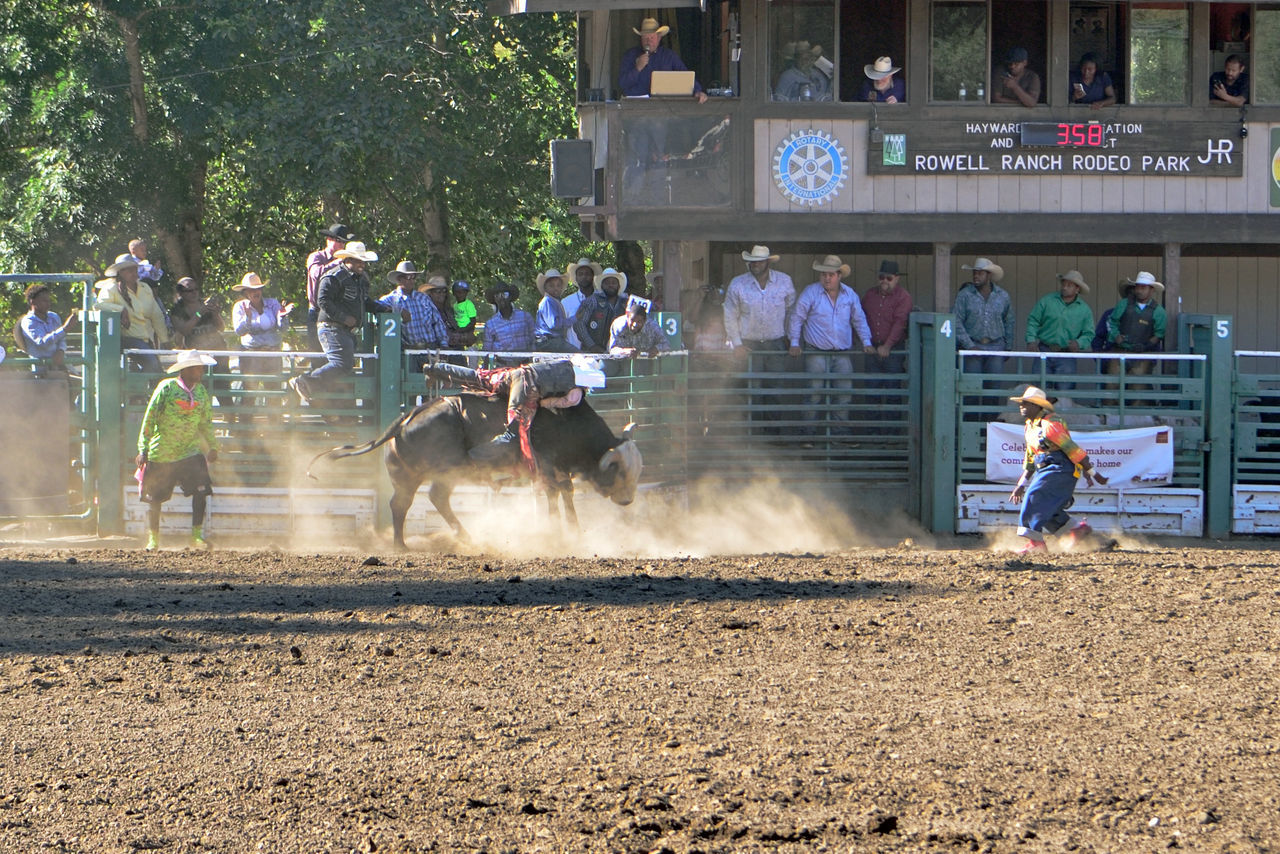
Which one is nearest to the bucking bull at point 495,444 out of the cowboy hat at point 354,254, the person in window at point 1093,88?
the cowboy hat at point 354,254

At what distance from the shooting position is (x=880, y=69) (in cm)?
1478

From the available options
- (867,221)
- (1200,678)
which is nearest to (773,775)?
(1200,678)

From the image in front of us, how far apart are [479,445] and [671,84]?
4.68 metres

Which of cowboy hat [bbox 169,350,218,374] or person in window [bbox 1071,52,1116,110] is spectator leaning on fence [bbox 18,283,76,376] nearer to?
cowboy hat [bbox 169,350,218,374]

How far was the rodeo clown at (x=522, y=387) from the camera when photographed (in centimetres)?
1120

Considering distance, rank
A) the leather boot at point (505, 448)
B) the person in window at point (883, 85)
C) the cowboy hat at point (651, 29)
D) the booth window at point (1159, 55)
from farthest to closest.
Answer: the booth window at point (1159, 55), the cowboy hat at point (651, 29), the person in window at point (883, 85), the leather boot at point (505, 448)

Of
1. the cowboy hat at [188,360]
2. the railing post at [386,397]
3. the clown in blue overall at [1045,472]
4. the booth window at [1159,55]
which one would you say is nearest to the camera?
the clown in blue overall at [1045,472]

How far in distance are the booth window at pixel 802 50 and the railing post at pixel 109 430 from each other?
6.46m

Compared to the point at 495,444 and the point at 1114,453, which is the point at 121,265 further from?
the point at 1114,453

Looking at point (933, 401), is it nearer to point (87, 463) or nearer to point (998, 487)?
point (998, 487)

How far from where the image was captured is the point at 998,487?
13773 mm

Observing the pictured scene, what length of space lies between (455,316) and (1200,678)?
28.2 ft

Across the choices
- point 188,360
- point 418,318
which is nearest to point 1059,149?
point 418,318

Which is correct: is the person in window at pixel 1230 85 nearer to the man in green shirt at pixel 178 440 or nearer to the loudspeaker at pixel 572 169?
the loudspeaker at pixel 572 169
